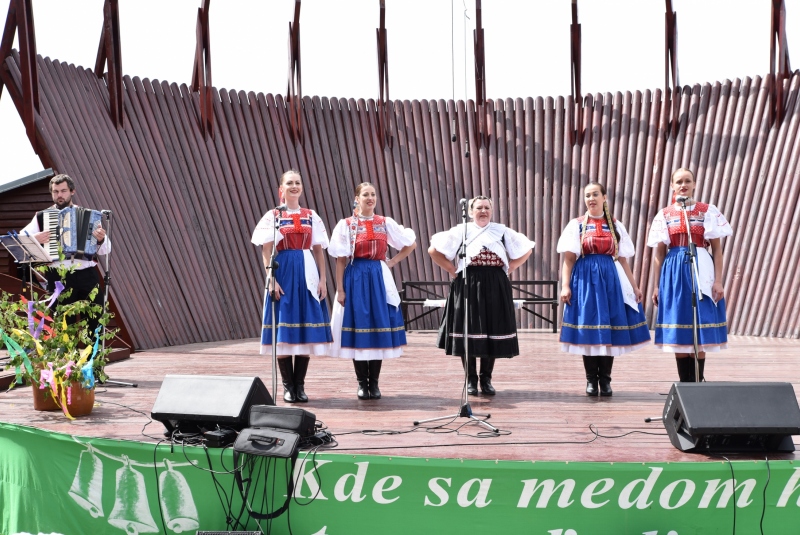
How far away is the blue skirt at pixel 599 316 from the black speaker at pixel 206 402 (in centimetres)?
213

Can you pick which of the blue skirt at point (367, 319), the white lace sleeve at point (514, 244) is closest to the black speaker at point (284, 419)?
the blue skirt at point (367, 319)

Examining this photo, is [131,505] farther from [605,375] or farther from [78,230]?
[605,375]

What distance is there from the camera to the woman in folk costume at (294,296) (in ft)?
15.0

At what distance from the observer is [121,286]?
7516 millimetres

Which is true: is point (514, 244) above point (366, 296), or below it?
above

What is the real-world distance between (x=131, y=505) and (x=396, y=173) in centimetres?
709

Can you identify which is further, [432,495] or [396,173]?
[396,173]

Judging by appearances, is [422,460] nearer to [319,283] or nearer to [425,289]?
[319,283]

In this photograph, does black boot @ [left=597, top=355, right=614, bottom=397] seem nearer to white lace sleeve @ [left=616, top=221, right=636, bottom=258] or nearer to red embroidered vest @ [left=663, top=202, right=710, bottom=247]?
white lace sleeve @ [left=616, top=221, right=636, bottom=258]

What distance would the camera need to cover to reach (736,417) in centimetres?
310

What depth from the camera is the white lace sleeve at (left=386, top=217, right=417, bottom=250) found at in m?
4.84

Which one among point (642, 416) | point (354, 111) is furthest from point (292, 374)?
point (354, 111)

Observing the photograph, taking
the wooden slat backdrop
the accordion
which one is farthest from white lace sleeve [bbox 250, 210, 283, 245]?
the wooden slat backdrop

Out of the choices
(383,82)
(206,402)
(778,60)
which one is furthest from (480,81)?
(206,402)
